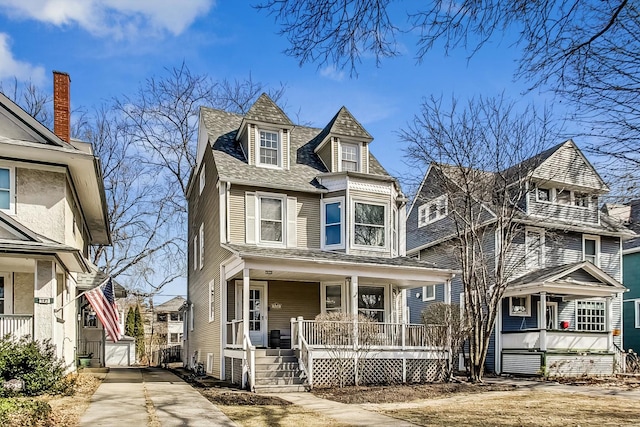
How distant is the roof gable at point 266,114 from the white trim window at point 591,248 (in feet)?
46.0

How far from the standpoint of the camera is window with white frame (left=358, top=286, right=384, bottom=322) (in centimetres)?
1923

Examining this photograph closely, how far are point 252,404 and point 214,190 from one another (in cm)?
899

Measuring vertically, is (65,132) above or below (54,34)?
below

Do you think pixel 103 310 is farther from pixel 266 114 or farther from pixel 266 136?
pixel 266 114

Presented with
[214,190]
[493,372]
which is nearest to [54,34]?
[214,190]

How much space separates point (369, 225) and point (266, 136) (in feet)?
15.1

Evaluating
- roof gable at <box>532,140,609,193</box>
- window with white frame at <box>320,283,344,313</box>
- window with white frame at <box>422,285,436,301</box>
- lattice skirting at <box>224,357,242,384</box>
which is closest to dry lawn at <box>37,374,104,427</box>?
lattice skirting at <box>224,357,242,384</box>

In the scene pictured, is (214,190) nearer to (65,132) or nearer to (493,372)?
(65,132)

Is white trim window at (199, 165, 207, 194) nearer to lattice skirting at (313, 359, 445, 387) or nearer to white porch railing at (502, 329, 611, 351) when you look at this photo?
lattice skirting at (313, 359, 445, 387)

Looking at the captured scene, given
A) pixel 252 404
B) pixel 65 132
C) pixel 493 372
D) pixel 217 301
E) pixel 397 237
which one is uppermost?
pixel 65 132

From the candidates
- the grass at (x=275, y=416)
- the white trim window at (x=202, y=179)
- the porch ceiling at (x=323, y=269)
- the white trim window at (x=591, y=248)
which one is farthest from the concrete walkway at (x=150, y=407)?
the white trim window at (x=591, y=248)

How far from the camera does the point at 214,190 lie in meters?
19.1

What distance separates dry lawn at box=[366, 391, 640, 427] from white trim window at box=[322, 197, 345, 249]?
7.05 metres

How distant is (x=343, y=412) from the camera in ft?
35.7
